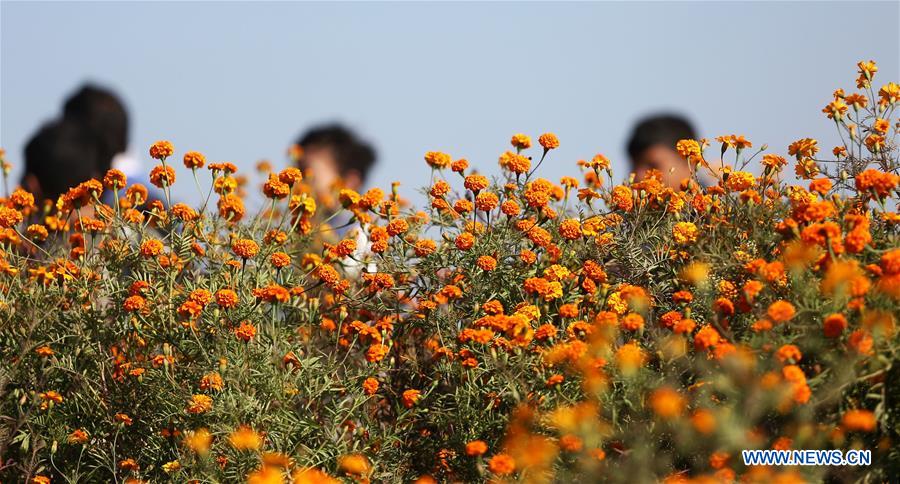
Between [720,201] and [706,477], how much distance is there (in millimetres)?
1321

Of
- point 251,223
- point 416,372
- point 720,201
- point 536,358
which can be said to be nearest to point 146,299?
point 251,223

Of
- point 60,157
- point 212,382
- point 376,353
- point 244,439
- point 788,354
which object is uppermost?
point 60,157

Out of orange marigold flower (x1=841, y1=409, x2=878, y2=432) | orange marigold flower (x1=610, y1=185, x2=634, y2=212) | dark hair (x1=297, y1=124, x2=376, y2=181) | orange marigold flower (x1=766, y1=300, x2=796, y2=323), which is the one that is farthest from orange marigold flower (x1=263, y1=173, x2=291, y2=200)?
dark hair (x1=297, y1=124, x2=376, y2=181)

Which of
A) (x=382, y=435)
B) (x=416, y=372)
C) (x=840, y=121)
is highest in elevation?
(x=840, y=121)

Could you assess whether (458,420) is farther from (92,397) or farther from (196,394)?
(92,397)

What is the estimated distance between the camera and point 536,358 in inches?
150

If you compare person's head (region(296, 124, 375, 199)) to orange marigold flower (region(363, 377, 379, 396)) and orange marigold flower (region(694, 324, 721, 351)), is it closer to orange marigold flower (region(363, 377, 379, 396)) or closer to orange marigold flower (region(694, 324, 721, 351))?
orange marigold flower (region(363, 377, 379, 396))

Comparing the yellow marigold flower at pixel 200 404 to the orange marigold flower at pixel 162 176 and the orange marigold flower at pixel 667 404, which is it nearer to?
the orange marigold flower at pixel 162 176

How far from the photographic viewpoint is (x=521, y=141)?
4.51 meters

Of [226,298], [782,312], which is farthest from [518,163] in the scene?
[782,312]

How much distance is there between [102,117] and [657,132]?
10.8 feet

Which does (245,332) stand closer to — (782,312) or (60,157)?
(782,312)

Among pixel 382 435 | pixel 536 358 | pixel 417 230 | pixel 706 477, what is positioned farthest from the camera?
pixel 417 230

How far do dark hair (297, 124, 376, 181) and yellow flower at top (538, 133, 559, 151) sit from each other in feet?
11.8
